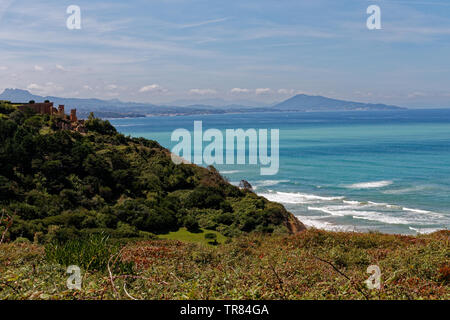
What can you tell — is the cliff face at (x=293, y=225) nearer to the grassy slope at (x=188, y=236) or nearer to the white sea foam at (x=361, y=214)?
the grassy slope at (x=188, y=236)

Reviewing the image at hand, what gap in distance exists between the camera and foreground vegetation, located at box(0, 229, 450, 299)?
4832 mm

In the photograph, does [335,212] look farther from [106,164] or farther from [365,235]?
[365,235]

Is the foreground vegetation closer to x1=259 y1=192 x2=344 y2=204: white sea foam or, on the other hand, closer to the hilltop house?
x1=259 y1=192 x2=344 y2=204: white sea foam

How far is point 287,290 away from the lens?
5.24m

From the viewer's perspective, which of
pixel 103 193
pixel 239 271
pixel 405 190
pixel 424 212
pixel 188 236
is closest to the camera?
pixel 239 271

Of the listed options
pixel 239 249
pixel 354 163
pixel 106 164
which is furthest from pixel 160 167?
pixel 354 163

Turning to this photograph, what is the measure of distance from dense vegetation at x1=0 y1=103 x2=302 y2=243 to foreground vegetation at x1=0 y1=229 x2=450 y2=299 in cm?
957

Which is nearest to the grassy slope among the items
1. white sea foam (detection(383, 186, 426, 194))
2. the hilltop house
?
the hilltop house

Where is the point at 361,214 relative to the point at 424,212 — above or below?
below

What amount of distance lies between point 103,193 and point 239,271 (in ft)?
73.4

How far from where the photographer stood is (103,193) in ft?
89.5

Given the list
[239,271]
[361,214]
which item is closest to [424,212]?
[361,214]

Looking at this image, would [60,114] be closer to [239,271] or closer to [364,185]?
[364,185]
